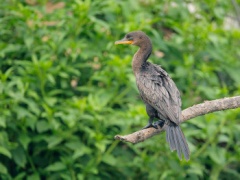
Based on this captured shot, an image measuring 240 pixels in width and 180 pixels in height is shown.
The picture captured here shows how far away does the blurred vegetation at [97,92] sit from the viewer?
7.78m

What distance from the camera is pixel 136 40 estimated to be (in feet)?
21.9

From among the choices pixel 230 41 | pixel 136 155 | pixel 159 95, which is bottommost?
pixel 136 155

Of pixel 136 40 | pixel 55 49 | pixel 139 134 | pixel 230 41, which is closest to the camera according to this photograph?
pixel 139 134

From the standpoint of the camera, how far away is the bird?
5980mm

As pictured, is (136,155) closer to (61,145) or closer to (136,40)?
(61,145)

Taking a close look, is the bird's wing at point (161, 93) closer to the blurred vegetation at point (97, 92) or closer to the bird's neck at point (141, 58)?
the bird's neck at point (141, 58)

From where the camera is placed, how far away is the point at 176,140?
5961 millimetres

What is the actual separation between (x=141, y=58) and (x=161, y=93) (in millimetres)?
469

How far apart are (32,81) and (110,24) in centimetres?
112

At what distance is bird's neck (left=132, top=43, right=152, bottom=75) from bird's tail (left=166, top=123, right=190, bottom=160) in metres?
0.62

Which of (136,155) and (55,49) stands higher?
(55,49)

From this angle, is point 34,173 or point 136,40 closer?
point 136,40

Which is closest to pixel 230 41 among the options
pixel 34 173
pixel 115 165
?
pixel 115 165

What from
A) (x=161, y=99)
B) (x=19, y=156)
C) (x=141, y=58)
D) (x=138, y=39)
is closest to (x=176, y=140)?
(x=161, y=99)
